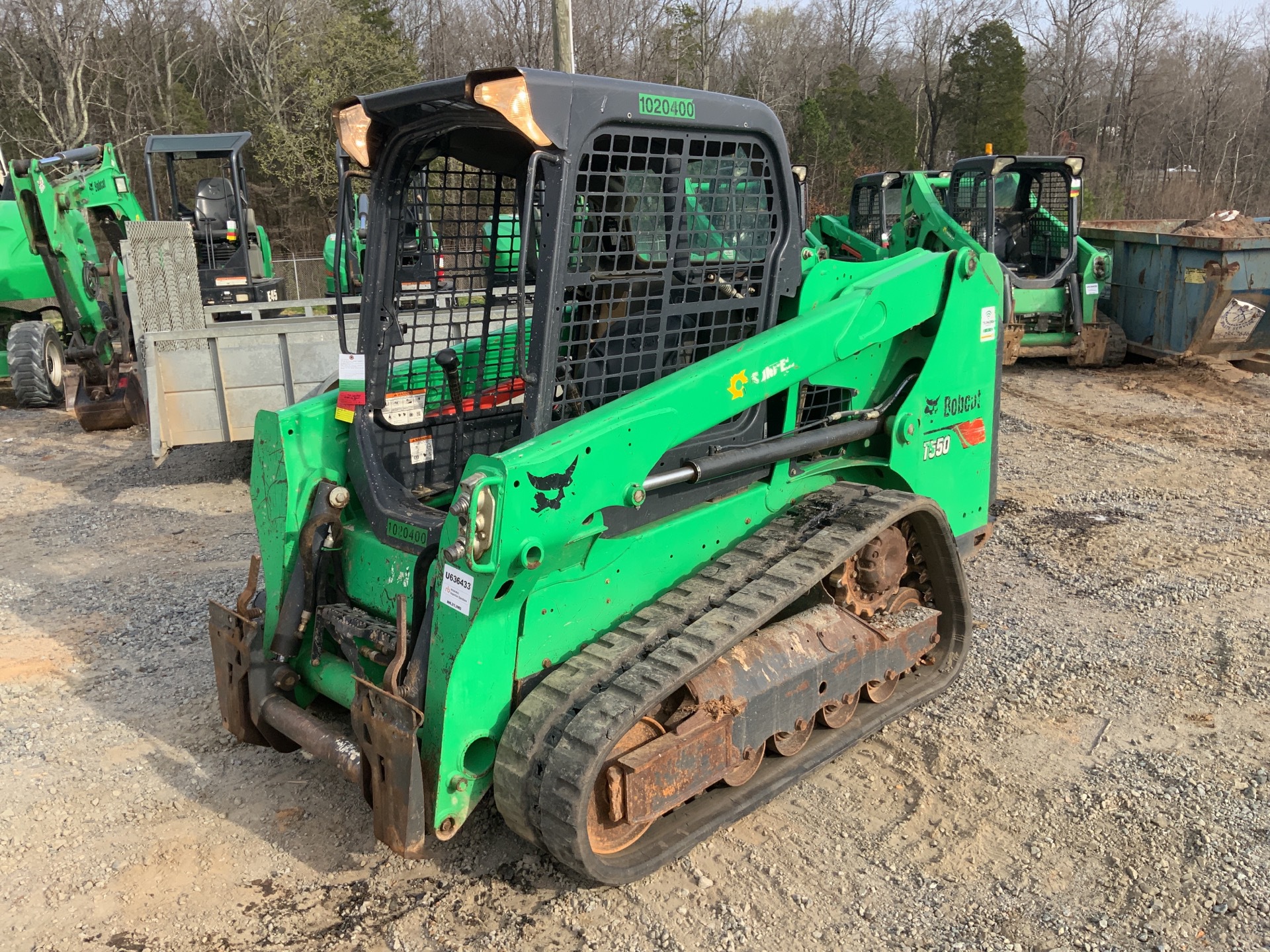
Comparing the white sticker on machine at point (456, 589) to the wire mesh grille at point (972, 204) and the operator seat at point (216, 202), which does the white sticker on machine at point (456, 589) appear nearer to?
the wire mesh grille at point (972, 204)

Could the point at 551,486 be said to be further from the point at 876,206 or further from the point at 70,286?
the point at 876,206

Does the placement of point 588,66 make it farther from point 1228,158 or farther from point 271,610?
point 271,610

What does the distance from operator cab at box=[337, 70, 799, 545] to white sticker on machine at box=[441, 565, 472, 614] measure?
0.32 meters

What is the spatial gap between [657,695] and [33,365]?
10019 mm

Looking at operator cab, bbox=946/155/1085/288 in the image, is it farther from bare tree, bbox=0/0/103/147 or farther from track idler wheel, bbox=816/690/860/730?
bare tree, bbox=0/0/103/147

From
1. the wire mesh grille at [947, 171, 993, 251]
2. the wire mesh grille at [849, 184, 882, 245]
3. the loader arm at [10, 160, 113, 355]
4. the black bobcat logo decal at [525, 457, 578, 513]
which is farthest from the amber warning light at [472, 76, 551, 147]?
the wire mesh grille at [849, 184, 882, 245]

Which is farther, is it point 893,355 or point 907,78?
point 907,78

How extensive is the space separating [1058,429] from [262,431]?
731cm

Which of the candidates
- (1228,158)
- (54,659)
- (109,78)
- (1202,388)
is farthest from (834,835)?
(1228,158)

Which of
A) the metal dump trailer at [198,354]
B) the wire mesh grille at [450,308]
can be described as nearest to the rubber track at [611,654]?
the wire mesh grille at [450,308]

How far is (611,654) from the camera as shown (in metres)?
3.18

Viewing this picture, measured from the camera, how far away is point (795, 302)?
12.6ft

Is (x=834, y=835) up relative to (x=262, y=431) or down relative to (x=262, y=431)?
down

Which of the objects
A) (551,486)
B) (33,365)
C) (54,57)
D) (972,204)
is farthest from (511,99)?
(54,57)
